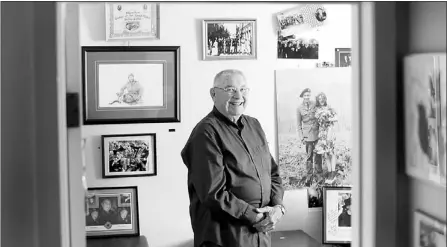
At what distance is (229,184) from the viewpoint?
8.05 feet

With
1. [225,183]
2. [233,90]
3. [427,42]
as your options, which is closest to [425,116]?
[427,42]

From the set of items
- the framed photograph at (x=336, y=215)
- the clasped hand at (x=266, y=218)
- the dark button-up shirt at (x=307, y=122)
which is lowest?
the framed photograph at (x=336, y=215)

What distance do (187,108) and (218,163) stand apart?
0.84 meters

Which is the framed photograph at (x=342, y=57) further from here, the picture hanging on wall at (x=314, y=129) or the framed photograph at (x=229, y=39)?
the framed photograph at (x=229, y=39)

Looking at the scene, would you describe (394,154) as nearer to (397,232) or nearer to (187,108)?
(397,232)

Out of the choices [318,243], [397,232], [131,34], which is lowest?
[318,243]

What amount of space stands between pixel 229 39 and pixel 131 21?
1.76 ft

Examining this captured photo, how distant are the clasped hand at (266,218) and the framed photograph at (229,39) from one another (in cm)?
103

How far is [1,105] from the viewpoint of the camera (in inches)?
41.7

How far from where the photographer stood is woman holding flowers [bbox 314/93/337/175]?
334cm

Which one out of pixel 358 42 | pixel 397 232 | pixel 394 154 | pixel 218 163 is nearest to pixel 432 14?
Answer: pixel 358 42

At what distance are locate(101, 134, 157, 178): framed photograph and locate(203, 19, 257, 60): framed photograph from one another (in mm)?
572

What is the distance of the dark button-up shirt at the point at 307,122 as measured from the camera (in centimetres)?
333

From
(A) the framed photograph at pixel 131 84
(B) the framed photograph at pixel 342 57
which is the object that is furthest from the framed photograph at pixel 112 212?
(B) the framed photograph at pixel 342 57
